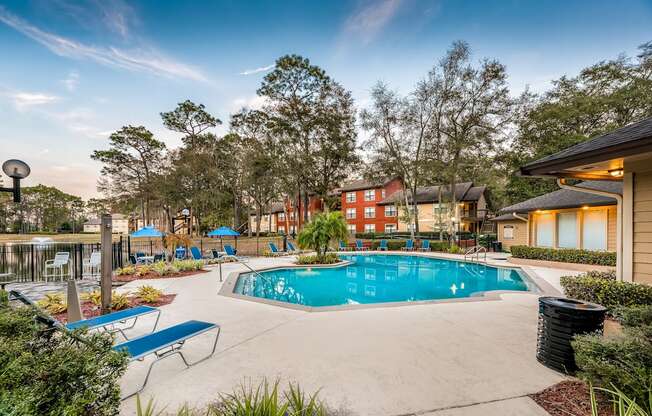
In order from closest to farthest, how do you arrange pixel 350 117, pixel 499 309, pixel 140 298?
pixel 499 309 → pixel 140 298 → pixel 350 117

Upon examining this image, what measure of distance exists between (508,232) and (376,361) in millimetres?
21871

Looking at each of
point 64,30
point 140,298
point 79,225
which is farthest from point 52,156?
point 79,225

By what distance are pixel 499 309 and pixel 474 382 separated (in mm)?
3565

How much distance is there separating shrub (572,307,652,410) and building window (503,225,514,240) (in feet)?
68.5

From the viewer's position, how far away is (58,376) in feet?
5.86

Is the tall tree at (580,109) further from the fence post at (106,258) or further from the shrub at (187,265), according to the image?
the fence post at (106,258)

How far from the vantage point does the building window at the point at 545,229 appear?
15.4 meters

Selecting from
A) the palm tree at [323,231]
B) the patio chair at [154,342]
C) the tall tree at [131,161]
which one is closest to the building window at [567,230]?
the palm tree at [323,231]

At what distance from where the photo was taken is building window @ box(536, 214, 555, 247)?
15.4m

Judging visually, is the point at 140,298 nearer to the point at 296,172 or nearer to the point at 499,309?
the point at 499,309

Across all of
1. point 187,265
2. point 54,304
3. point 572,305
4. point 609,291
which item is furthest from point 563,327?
point 187,265

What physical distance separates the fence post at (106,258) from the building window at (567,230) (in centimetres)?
1869

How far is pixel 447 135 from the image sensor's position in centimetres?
2206

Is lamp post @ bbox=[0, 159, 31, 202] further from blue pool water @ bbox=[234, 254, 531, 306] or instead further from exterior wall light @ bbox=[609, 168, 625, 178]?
exterior wall light @ bbox=[609, 168, 625, 178]
